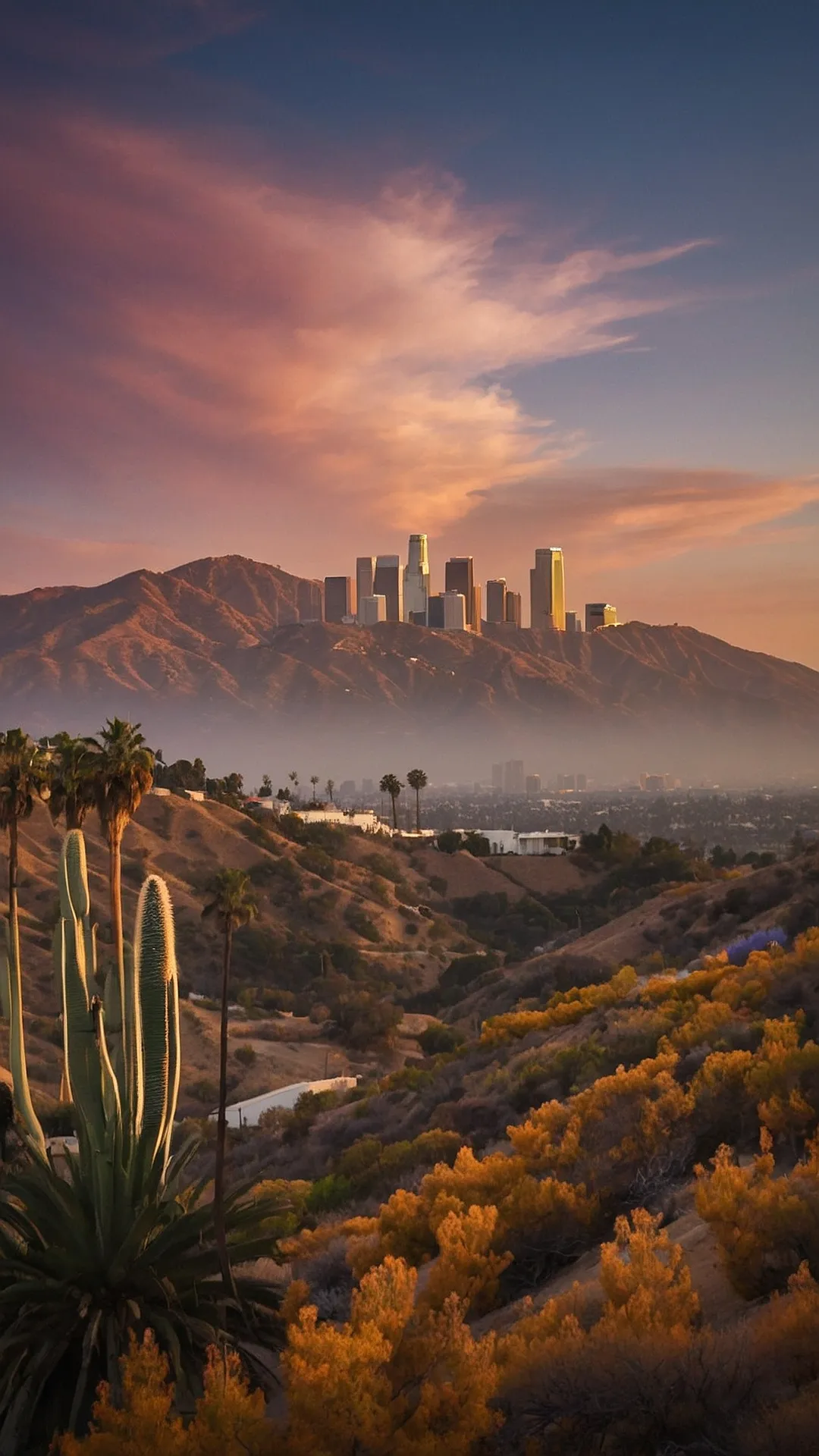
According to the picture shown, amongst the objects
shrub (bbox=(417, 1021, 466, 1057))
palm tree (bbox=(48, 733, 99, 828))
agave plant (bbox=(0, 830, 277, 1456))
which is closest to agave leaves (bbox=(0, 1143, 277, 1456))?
agave plant (bbox=(0, 830, 277, 1456))

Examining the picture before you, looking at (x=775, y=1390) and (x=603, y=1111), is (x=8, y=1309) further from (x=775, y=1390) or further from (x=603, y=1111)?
(x=603, y=1111)

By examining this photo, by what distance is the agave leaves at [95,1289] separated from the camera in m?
10.1

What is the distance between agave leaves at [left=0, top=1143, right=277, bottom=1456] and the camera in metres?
10.1

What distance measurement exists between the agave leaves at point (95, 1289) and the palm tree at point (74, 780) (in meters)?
14.4

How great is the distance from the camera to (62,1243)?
11.2 meters

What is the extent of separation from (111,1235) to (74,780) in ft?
52.4

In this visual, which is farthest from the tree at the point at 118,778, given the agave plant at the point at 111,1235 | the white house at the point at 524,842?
the white house at the point at 524,842

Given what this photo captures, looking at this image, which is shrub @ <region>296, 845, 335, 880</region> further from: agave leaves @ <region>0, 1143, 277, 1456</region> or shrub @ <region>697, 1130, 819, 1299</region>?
shrub @ <region>697, 1130, 819, 1299</region>

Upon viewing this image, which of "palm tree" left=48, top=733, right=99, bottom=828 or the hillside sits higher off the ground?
"palm tree" left=48, top=733, right=99, bottom=828

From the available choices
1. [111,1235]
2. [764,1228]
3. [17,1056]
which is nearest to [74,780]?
[17,1056]

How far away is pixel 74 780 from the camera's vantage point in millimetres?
25984

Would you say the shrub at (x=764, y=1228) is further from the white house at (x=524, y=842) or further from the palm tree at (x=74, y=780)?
the white house at (x=524, y=842)

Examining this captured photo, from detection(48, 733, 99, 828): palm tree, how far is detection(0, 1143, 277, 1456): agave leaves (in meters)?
14.4

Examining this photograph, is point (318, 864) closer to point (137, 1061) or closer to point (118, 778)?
point (118, 778)
